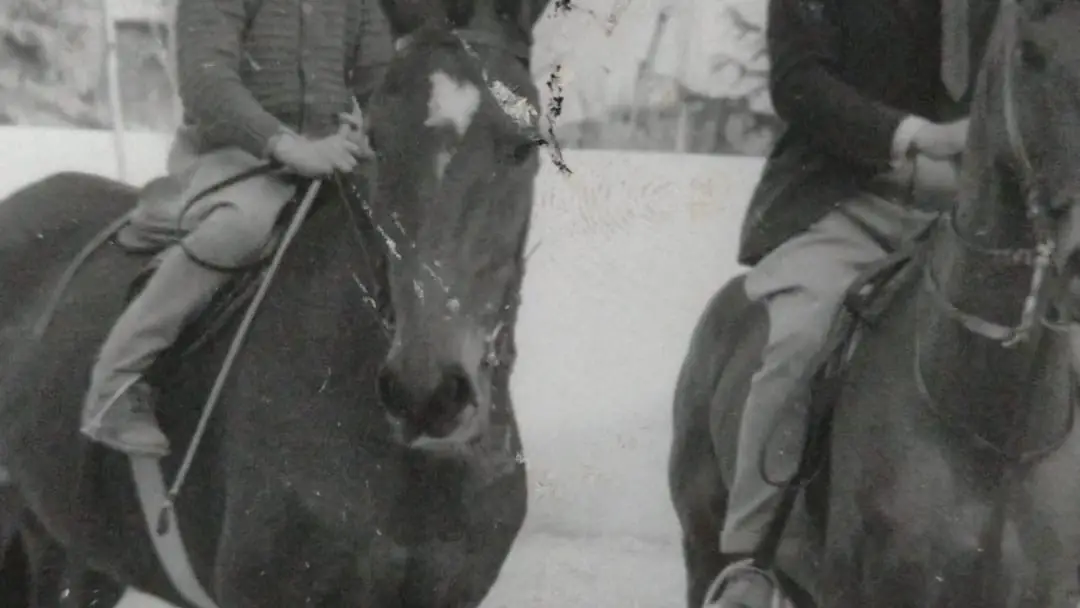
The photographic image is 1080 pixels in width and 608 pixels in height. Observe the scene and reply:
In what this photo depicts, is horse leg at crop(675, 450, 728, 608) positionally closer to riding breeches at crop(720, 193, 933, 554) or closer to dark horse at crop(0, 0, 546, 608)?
riding breeches at crop(720, 193, 933, 554)

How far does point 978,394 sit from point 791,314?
0.28 m

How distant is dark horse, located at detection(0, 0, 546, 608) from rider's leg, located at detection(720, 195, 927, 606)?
28cm

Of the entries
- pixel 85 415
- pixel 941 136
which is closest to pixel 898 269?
pixel 941 136

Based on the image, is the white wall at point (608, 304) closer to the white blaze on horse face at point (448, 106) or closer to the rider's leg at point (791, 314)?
the rider's leg at point (791, 314)

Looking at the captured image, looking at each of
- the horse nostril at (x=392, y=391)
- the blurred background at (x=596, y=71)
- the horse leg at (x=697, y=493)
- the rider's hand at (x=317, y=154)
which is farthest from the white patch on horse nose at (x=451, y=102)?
the horse leg at (x=697, y=493)

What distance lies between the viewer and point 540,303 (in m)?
1.33

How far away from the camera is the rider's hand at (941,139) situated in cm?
107

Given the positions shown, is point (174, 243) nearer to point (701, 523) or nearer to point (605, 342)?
point (605, 342)

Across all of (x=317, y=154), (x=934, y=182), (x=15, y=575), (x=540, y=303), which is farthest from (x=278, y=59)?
(x=15, y=575)

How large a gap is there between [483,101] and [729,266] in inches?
21.8

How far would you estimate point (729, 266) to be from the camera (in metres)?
1.34

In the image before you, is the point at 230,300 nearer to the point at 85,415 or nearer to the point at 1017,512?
the point at 85,415

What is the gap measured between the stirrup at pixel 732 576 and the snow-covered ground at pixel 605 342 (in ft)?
0.19

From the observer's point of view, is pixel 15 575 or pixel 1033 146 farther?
pixel 15 575
